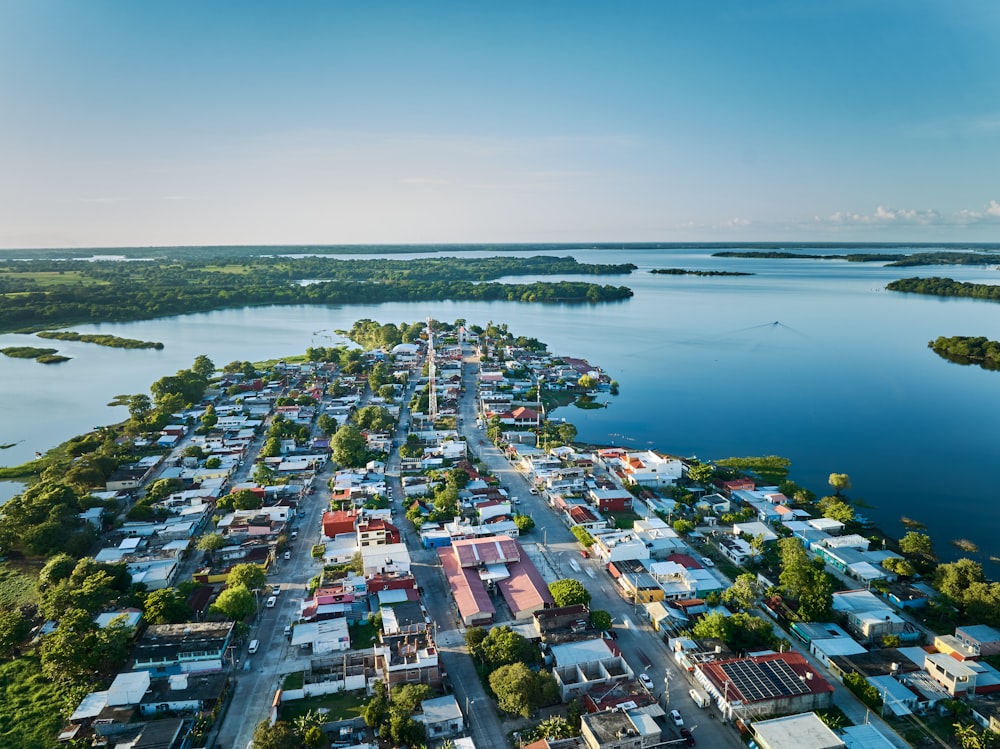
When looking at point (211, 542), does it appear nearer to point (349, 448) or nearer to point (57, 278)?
point (349, 448)

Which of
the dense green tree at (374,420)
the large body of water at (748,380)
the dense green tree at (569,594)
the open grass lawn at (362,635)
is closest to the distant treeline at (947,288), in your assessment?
the large body of water at (748,380)

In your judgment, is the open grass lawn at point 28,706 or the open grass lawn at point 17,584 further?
the open grass lawn at point 17,584

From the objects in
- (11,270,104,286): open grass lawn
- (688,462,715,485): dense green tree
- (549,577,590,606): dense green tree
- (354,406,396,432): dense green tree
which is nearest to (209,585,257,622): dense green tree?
(549,577,590,606): dense green tree

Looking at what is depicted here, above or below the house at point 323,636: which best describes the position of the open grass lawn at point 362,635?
below

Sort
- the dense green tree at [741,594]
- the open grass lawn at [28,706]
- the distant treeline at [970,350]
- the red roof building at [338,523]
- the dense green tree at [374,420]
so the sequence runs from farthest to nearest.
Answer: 1. the distant treeline at [970,350]
2. the dense green tree at [374,420]
3. the red roof building at [338,523]
4. the dense green tree at [741,594]
5. the open grass lawn at [28,706]

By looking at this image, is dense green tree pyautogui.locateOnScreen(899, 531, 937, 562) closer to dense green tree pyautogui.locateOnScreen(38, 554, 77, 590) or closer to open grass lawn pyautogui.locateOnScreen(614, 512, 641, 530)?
open grass lawn pyautogui.locateOnScreen(614, 512, 641, 530)

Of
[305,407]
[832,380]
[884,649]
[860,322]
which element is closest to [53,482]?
[305,407]

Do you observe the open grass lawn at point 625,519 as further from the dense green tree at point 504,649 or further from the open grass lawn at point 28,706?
the open grass lawn at point 28,706
